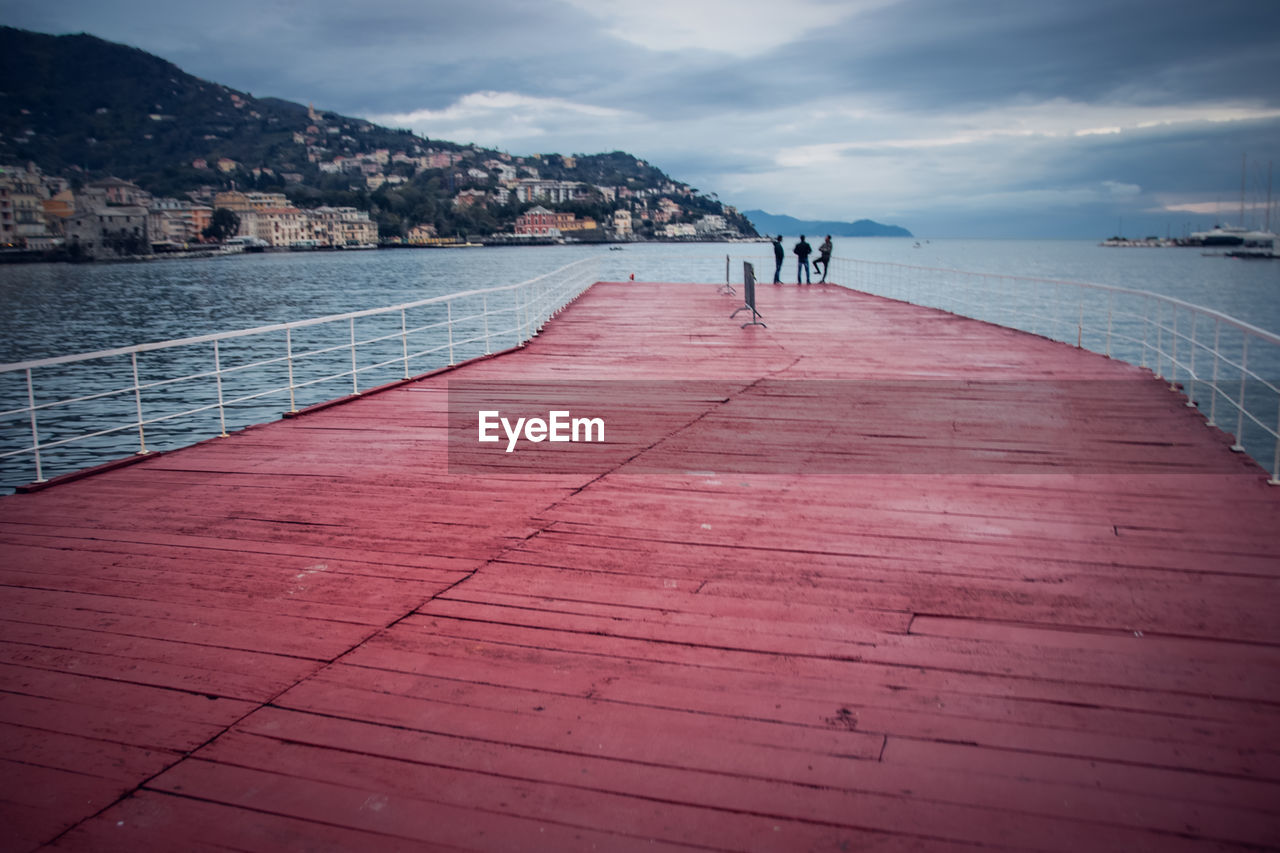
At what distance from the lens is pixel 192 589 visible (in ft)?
11.9

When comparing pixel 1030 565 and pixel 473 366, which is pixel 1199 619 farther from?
pixel 473 366

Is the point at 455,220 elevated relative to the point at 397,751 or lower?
elevated

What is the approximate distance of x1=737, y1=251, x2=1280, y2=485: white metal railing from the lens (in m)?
7.36

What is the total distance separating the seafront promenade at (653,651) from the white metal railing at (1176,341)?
4.94 feet

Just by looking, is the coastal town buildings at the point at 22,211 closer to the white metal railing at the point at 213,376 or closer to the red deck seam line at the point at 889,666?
the white metal railing at the point at 213,376

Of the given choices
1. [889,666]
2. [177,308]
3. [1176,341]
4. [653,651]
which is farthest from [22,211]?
[889,666]

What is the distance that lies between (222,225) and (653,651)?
180 meters

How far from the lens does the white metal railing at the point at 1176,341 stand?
736 cm

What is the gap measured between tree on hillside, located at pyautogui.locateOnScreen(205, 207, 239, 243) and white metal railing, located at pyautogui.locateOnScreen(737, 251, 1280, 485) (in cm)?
14436

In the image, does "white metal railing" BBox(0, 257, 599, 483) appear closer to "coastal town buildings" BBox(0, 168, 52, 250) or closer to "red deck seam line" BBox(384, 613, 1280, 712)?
"red deck seam line" BBox(384, 613, 1280, 712)

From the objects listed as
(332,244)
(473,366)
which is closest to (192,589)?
(473,366)

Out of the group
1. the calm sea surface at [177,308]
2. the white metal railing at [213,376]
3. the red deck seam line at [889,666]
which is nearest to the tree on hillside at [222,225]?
the calm sea surface at [177,308]

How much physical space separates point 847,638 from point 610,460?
2.99 m

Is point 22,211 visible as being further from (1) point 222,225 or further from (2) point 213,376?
(2) point 213,376
